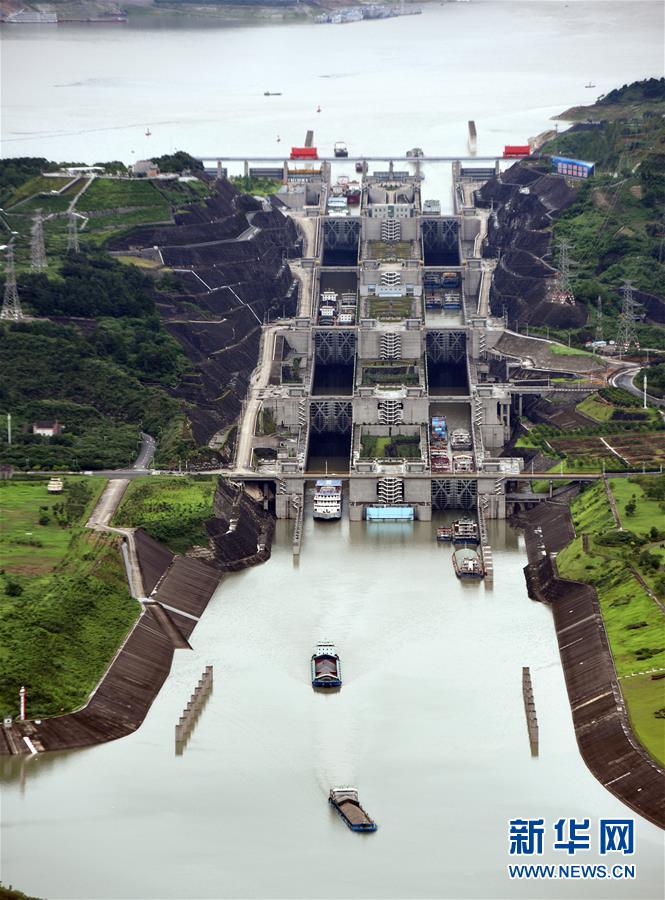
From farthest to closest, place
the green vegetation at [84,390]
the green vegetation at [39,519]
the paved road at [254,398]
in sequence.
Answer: the paved road at [254,398]
the green vegetation at [84,390]
the green vegetation at [39,519]

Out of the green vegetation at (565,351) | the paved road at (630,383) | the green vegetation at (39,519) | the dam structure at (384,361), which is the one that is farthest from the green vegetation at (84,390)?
the paved road at (630,383)

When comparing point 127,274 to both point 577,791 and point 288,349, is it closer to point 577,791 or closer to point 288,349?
point 288,349

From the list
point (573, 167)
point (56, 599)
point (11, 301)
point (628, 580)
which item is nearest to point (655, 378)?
point (628, 580)

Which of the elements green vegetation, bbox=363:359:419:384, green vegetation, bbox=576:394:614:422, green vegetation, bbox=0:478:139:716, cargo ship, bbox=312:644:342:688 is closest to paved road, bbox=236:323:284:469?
green vegetation, bbox=363:359:419:384

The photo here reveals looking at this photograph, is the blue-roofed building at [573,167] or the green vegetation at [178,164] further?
the blue-roofed building at [573,167]

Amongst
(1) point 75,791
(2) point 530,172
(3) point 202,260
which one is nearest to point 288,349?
(3) point 202,260

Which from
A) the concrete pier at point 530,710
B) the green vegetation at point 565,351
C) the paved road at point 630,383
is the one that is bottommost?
the concrete pier at point 530,710

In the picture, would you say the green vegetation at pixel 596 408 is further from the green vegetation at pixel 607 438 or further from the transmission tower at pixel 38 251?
the transmission tower at pixel 38 251

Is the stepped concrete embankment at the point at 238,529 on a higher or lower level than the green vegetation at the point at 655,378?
lower
